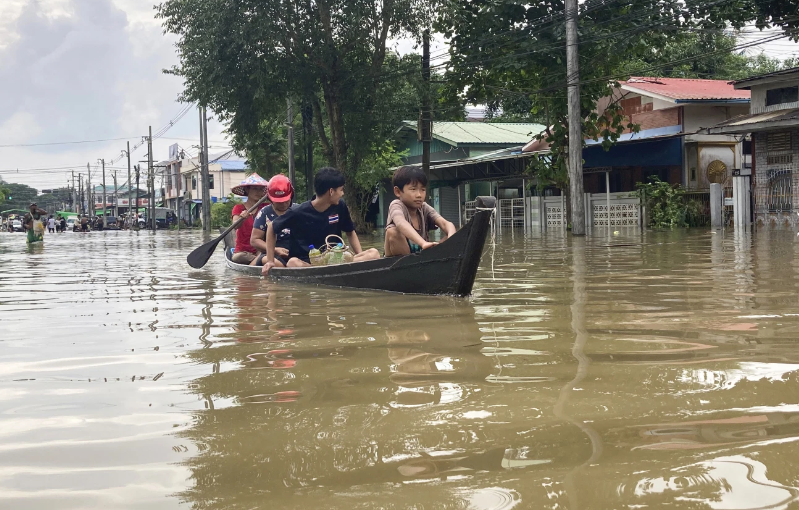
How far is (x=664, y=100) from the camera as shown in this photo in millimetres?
25609

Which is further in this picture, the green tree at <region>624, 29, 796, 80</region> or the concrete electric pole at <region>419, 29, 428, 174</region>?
the green tree at <region>624, 29, 796, 80</region>

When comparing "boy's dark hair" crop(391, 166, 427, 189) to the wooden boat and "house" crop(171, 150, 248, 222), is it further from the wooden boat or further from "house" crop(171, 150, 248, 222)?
"house" crop(171, 150, 248, 222)

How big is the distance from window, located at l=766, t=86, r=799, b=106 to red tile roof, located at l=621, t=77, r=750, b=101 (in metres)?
2.22

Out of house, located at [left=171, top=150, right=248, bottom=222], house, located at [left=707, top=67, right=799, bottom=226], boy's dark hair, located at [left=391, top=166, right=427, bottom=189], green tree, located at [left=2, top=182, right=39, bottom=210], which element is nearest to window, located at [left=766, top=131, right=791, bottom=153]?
house, located at [left=707, top=67, right=799, bottom=226]

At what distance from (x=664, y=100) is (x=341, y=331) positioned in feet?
74.0

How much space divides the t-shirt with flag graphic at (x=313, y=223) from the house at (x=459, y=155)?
22190mm

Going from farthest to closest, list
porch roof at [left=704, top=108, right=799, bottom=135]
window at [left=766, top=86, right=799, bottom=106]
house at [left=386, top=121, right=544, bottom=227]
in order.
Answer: house at [left=386, top=121, right=544, bottom=227] → window at [left=766, top=86, right=799, bottom=106] → porch roof at [left=704, top=108, right=799, bottom=135]

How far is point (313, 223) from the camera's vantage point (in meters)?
9.23

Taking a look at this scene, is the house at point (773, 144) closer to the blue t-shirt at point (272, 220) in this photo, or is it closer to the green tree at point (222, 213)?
the blue t-shirt at point (272, 220)

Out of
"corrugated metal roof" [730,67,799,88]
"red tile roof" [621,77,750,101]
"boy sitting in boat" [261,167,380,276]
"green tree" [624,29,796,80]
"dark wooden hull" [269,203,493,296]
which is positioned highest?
"green tree" [624,29,796,80]

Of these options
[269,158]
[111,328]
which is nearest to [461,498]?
[111,328]

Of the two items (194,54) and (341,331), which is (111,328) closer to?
(341,331)

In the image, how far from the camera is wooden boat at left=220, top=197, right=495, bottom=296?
22.3 ft

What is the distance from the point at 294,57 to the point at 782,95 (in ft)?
46.8
